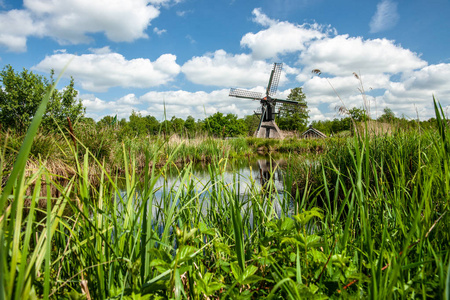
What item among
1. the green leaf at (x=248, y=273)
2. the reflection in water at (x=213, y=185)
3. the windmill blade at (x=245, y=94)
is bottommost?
the green leaf at (x=248, y=273)

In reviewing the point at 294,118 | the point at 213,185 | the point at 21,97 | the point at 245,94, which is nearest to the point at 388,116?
the point at 213,185

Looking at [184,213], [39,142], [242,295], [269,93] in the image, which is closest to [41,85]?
[39,142]

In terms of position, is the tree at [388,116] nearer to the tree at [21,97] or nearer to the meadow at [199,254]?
Result: the meadow at [199,254]

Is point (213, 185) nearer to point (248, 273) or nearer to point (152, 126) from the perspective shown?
point (248, 273)

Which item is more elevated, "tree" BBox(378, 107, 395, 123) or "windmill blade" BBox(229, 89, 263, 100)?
"windmill blade" BBox(229, 89, 263, 100)

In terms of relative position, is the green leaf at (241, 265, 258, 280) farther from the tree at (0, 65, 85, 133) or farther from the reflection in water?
the tree at (0, 65, 85, 133)

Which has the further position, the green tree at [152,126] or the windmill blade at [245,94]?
the windmill blade at [245,94]

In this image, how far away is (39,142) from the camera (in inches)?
217

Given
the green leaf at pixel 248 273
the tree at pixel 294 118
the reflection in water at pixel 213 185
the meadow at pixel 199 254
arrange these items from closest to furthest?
1. the meadow at pixel 199 254
2. the green leaf at pixel 248 273
3. the reflection in water at pixel 213 185
4. the tree at pixel 294 118

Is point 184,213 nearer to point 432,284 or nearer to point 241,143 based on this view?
point 432,284

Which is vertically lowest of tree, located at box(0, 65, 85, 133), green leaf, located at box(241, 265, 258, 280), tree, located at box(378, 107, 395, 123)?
green leaf, located at box(241, 265, 258, 280)

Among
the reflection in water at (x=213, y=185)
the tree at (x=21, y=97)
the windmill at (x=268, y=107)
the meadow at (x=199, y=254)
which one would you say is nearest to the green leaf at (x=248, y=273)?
the meadow at (x=199, y=254)

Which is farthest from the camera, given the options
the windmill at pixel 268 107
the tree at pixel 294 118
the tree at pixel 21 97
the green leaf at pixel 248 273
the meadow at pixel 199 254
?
the tree at pixel 294 118

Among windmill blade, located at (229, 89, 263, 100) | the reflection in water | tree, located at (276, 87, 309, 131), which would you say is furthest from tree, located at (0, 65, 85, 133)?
tree, located at (276, 87, 309, 131)
